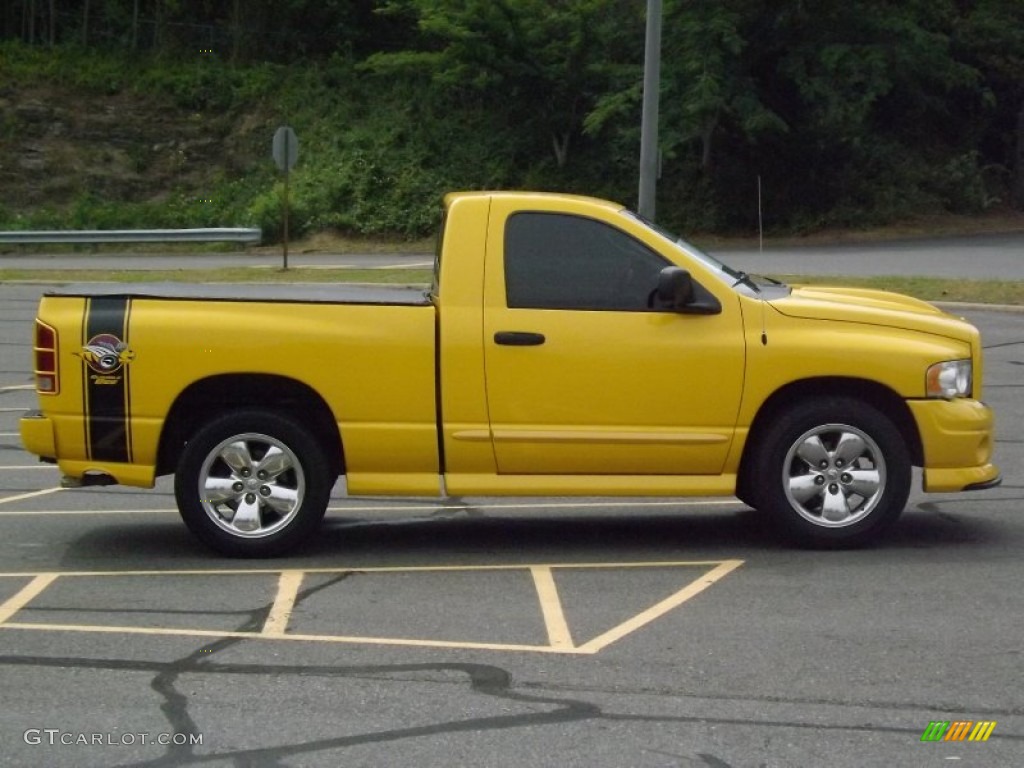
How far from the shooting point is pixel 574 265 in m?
7.98

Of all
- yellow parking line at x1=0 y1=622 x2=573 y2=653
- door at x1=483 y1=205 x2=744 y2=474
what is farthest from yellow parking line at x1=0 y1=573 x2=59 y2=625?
door at x1=483 y1=205 x2=744 y2=474

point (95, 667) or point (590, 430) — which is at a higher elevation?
point (590, 430)

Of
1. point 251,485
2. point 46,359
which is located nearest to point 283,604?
point 251,485

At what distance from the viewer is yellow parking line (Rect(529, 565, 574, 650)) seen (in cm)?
637

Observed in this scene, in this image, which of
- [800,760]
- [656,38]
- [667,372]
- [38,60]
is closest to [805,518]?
[667,372]

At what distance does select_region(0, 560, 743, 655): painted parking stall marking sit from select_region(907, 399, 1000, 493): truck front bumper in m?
1.18

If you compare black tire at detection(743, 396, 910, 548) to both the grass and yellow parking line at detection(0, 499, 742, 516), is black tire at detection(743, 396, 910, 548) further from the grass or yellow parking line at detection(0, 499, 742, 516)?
the grass

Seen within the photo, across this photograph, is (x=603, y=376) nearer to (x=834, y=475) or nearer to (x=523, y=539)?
(x=523, y=539)

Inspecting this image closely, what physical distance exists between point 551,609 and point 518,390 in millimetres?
1349

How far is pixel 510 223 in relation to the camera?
8039 mm

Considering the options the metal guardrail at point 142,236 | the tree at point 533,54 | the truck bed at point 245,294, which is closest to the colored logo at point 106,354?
the truck bed at point 245,294

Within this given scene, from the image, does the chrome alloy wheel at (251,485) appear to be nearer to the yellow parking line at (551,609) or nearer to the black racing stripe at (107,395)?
the black racing stripe at (107,395)

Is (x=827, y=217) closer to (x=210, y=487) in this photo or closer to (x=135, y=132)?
(x=135, y=132)

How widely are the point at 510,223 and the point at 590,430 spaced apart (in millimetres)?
1174
